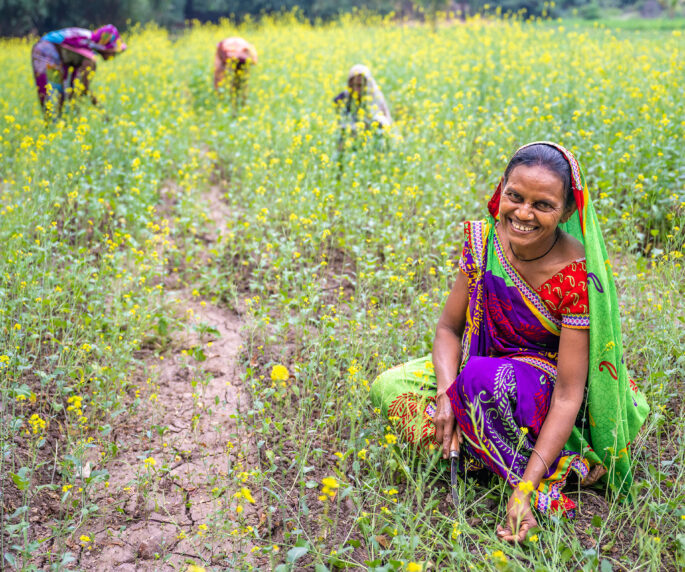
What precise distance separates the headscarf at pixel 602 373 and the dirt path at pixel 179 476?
1282 millimetres

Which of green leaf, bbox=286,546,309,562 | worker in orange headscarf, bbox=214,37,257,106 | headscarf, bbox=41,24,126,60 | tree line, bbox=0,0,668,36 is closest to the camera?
green leaf, bbox=286,546,309,562

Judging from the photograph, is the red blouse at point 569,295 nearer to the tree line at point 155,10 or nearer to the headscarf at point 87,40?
the headscarf at point 87,40

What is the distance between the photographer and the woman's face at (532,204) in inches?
88.8

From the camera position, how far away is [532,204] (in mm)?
2283

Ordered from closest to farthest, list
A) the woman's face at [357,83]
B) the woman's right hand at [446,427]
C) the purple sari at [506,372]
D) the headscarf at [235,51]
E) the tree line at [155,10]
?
the purple sari at [506,372] → the woman's right hand at [446,427] → the woman's face at [357,83] → the headscarf at [235,51] → the tree line at [155,10]

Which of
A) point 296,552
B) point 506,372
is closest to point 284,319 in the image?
point 506,372

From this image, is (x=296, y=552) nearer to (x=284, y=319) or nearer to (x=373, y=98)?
(x=284, y=319)

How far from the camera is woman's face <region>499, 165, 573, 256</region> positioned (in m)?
2.26

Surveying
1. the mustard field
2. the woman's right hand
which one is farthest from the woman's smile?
the mustard field

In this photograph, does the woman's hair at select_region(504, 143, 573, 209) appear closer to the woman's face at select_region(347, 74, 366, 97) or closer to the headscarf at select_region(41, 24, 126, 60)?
the woman's face at select_region(347, 74, 366, 97)

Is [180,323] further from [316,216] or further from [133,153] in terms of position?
[133,153]

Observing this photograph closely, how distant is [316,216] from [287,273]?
2.61 feet

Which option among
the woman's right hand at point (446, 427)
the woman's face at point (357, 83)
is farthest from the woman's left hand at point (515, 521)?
the woman's face at point (357, 83)

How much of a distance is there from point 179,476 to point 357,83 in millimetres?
4359
